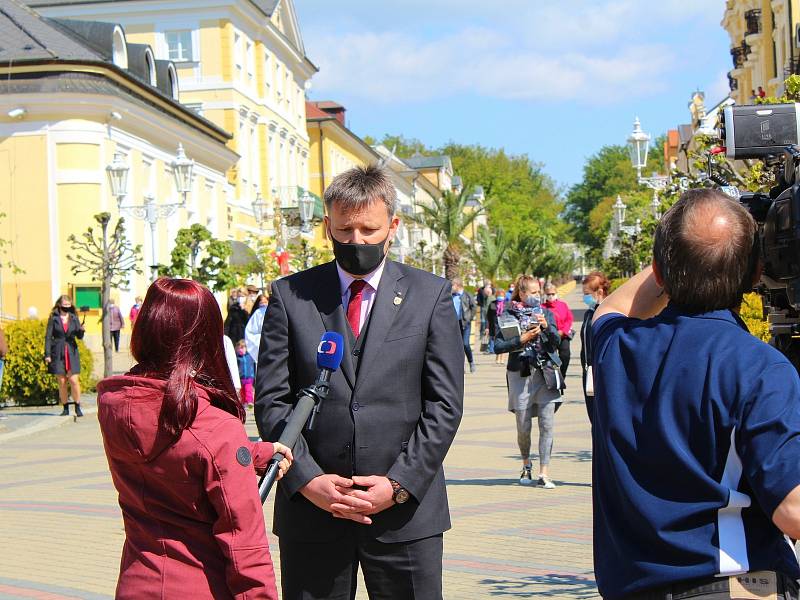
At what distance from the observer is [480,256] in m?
72.6

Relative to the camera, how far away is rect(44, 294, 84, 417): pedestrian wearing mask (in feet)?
58.1

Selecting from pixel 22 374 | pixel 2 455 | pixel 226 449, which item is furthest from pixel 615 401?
pixel 22 374

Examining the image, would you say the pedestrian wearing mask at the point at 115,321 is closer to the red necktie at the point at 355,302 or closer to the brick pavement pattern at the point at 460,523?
the brick pavement pattern at the point at 460,523

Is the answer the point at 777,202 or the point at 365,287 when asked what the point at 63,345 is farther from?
the point at 777,202

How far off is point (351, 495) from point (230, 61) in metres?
46.8

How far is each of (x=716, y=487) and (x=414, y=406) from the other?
1.46 m

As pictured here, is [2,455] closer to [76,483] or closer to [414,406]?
[76,483]

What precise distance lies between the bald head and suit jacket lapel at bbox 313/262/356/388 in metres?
1.41

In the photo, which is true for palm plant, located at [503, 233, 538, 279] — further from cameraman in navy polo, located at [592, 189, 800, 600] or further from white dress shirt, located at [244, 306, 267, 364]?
cameraman in navy polo, located at [592, 189, 800, 600]

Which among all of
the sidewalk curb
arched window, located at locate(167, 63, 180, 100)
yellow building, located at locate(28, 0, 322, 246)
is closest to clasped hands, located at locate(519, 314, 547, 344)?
the sidewalk curb

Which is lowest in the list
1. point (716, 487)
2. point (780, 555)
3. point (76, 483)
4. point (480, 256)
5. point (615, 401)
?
A: point (76, 483)

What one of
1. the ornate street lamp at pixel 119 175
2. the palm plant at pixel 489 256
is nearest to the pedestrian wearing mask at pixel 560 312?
the ornate street lamp at pixel 119 175

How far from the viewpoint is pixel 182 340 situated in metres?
3.19

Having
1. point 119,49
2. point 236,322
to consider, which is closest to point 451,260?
point 119,49
